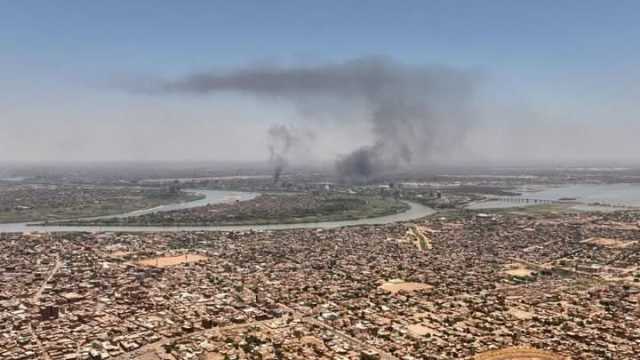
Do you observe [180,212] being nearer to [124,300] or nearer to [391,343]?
[124,300]

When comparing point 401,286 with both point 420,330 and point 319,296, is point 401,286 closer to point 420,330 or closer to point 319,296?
point 319,296

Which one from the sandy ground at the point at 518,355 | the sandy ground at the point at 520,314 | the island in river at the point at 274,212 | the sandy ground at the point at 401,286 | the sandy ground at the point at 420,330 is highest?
the island in river at the point at 274,212

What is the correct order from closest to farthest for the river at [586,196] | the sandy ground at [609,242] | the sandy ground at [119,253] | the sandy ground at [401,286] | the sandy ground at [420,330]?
the sandy ground at [420,330] < the sandy ground at [401,286] < the sandy ground at [119,253] < the sandy ground at [609,242] < the river at [586,196]

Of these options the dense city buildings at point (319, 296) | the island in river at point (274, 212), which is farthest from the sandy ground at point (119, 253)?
the island in river at point (274, 212)

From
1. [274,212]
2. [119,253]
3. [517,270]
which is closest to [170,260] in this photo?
[119,253]

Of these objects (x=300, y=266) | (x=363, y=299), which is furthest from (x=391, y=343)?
(x=300, y=266)

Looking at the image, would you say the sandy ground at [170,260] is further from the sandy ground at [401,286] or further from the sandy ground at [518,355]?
the sandy ground at [518,355]
